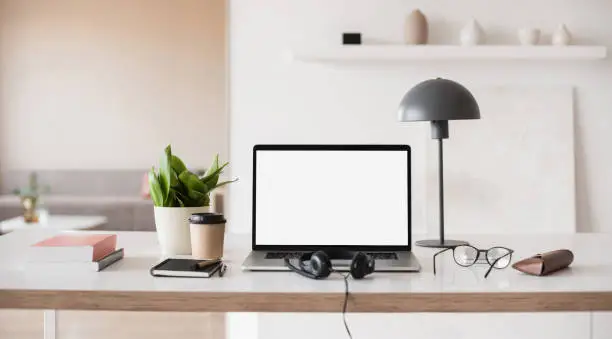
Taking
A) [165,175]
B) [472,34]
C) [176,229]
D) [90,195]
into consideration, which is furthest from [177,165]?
[90,195]

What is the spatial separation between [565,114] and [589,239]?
1837 millimetres

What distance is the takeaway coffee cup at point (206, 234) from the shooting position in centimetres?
163

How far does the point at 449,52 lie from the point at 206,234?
2.39m

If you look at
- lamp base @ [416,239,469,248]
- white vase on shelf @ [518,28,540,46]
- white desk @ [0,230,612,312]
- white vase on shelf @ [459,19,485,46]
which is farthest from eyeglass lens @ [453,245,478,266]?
white vase on shelf @ [518,28,540,46]

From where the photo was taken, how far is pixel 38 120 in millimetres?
7035

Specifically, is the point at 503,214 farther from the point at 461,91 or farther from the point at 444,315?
the point at 461,91

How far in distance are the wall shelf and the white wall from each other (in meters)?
0.12

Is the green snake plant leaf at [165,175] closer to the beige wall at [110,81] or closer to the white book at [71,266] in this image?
the white book at [71,266]

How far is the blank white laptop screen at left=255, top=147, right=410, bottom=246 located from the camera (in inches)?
65.2

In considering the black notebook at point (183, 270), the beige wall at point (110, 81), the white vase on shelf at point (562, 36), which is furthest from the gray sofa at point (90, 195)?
the black notebook at point (183, 270)

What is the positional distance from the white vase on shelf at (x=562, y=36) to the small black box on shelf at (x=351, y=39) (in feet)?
3.52

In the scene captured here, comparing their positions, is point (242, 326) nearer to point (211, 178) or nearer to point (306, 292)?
point (211, 178)

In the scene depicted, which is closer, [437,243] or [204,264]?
[204,264]

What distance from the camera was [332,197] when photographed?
5.52ft
